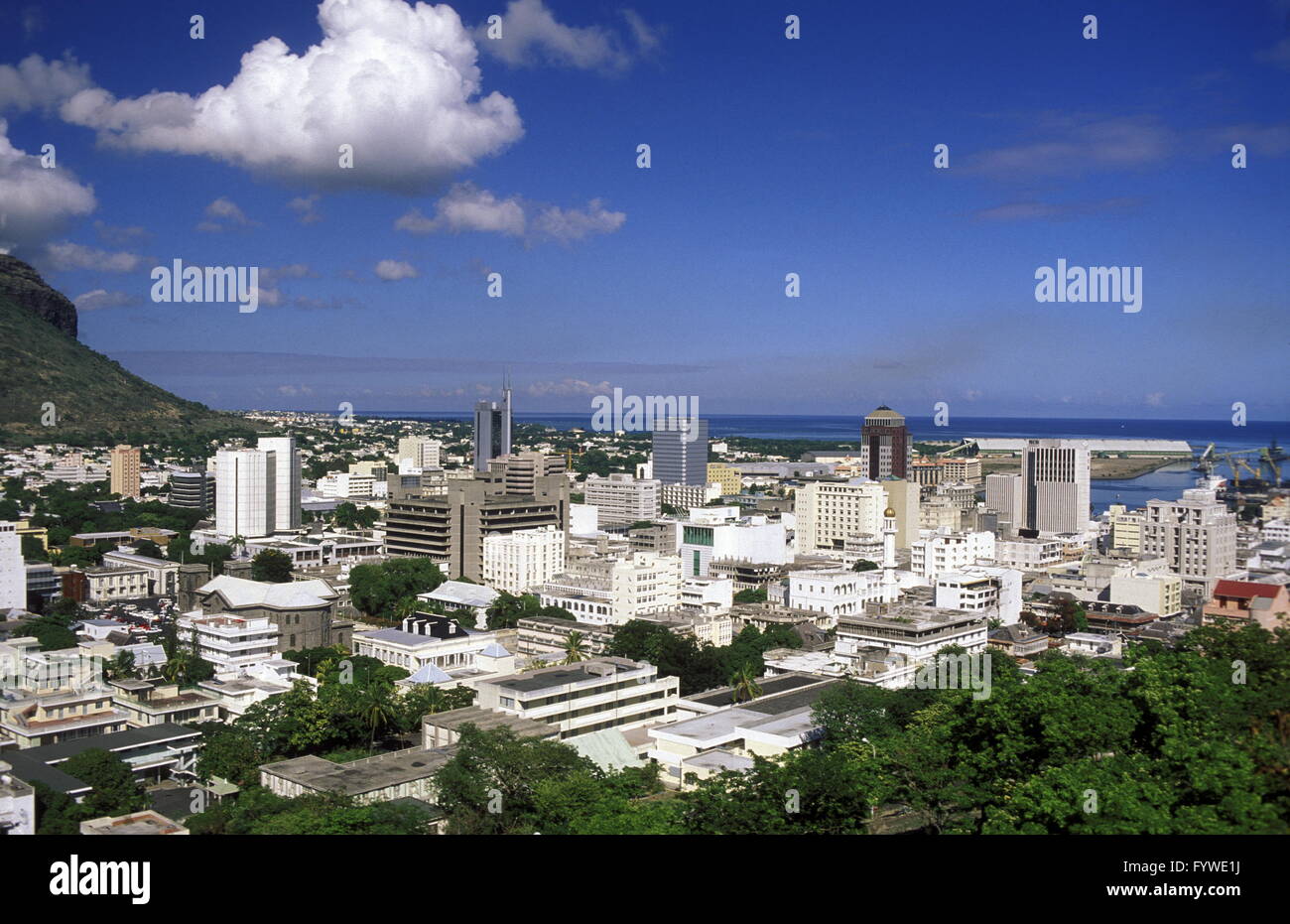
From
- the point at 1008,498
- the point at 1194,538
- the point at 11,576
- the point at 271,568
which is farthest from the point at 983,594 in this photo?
the point at 11,576

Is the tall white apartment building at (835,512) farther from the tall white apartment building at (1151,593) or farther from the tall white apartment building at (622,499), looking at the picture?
the tall white apartment building at (1151,593)

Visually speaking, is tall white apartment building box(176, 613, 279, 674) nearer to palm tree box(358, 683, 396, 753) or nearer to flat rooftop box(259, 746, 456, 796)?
A: palm tree box(358, 683, 396, 753)

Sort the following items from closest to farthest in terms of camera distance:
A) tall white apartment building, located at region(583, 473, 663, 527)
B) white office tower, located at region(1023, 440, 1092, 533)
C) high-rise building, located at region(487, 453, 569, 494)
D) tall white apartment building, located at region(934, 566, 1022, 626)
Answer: tall white apartment building, located at region(934, 566, 1022, 626) → high-rise building, located at region(487, 453, 569, 494) → white office tower, located at region(1023, 440, 1092, 533) → tall white apartment building, located at region(583, 473, 663, 527)

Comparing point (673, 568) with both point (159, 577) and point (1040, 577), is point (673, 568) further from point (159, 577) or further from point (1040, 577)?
point (159, 577)

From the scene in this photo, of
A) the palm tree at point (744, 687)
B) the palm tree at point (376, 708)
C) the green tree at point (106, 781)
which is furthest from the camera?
the palm tree at point (744, 687)

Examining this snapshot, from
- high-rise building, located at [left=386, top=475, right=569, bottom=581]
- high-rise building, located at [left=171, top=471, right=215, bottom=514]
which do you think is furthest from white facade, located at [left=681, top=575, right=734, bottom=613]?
high-rise building, located at [left=171, top=471, right=215, bottom=514]

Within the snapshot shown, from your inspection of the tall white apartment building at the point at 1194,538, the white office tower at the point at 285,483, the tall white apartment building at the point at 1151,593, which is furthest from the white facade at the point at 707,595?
the white office tower at the point at 285,483
